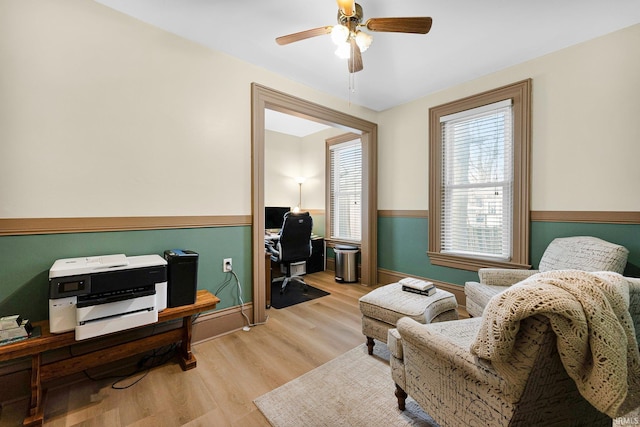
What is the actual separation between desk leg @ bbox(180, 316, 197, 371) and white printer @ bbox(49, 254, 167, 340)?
250mm

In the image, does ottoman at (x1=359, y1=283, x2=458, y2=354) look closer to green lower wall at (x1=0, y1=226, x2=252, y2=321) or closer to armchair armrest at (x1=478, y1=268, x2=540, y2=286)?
armchair armrest at (x1=478, y1=268, x2=540, y2=286)

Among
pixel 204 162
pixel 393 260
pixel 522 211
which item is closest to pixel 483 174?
pixel 522 211

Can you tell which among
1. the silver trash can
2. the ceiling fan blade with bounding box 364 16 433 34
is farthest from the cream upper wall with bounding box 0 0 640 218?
the silver trash can

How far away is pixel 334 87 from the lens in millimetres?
3117

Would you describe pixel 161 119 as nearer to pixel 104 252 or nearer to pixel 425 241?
pixel 104 252

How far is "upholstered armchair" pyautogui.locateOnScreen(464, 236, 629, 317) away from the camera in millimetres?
1885

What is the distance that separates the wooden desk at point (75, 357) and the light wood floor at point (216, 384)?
10cm

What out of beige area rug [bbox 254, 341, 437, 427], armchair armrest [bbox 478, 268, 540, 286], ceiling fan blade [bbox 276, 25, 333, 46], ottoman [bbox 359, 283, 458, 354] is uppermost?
ceiling fan blade [bbox 276, 25, 333, 46]

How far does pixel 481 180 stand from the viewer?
9.70ft

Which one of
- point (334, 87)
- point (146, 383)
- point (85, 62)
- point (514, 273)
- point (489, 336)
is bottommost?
point (146, 383)

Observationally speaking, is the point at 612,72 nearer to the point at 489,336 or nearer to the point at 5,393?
the point at 489,336

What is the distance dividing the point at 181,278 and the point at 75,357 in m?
0.71

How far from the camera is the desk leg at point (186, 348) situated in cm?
192

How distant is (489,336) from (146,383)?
2064mm
